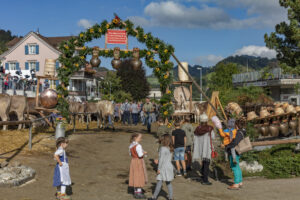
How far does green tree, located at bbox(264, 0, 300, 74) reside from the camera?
68.1 ft

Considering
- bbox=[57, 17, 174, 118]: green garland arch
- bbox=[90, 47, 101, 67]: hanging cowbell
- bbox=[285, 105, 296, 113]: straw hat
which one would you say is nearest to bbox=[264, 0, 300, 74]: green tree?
bbox=[285, 105, 296, 113]: straw hat

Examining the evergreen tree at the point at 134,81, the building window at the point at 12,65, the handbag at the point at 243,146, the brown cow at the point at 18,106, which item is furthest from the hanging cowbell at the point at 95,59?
the evergreen tree at the point at 134,81

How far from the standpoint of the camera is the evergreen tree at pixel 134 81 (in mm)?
62906

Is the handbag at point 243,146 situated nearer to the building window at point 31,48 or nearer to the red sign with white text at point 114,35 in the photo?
the red sign with white text at point 114,35

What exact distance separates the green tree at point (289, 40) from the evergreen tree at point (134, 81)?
41613 mm

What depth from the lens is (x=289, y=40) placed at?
22.0 metres

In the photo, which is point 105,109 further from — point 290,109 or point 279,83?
point 279,83

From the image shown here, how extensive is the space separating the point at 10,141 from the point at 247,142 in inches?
368

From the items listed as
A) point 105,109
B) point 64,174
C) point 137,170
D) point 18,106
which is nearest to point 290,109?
point 105,109

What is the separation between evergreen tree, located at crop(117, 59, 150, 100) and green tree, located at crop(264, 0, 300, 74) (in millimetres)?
41613

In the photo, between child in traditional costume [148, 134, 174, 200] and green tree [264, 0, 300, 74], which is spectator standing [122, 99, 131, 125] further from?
child in traditional costume [148, 134, 174, 200]

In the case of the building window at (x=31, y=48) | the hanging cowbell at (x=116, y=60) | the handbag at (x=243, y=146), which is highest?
the building window at (x=31, y=48)

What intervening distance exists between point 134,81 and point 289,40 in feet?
140

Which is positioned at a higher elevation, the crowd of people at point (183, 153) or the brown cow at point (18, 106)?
the brown cow at point (18, 106)
